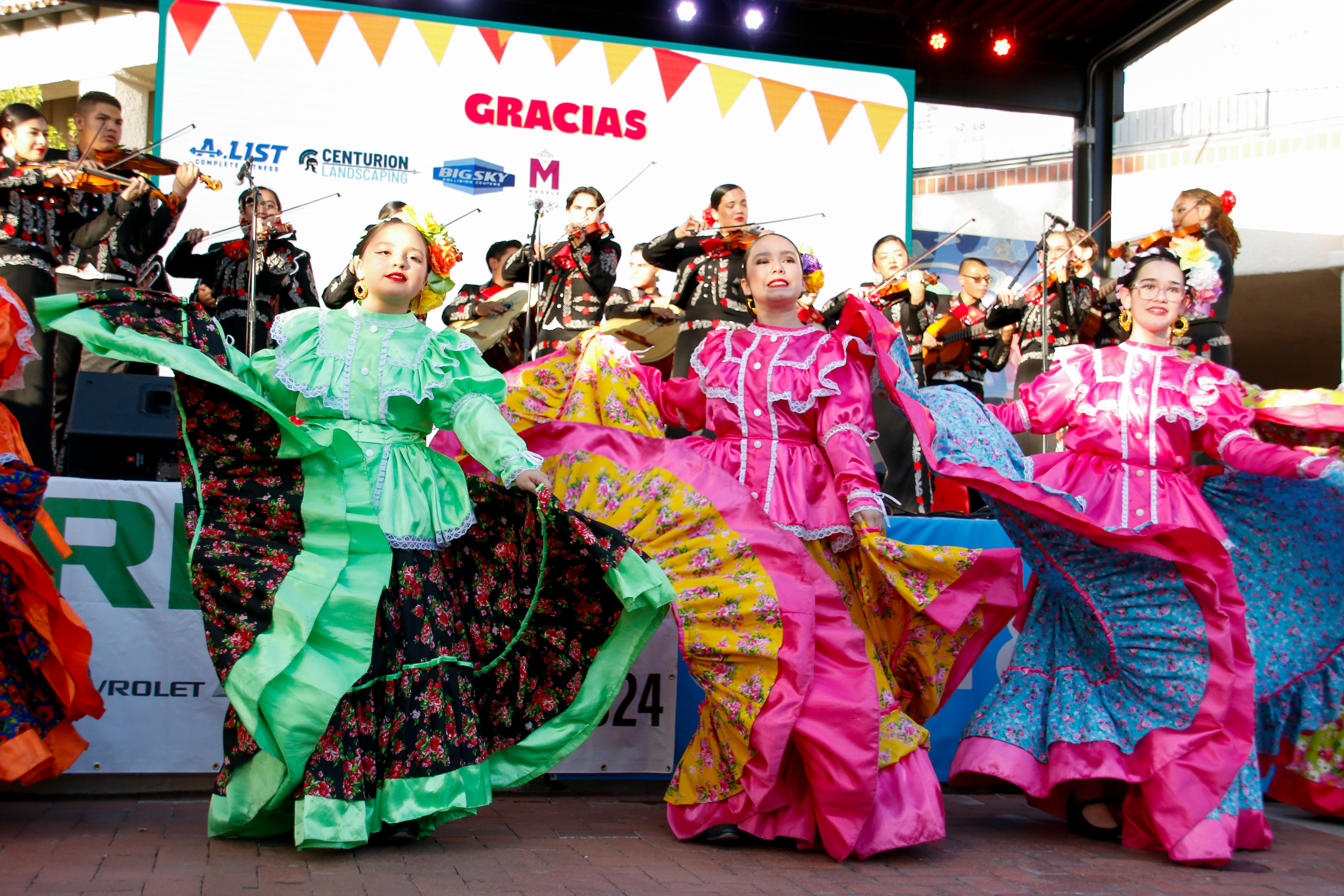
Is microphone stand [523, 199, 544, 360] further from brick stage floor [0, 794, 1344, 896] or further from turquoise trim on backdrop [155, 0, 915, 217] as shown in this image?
brick stage floor [0, 794, 1344, 896]

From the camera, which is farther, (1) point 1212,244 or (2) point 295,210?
(2) point 295,210

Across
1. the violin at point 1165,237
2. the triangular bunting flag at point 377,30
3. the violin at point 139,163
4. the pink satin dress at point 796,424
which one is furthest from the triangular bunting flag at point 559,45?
the pink satin dress at point 796,424

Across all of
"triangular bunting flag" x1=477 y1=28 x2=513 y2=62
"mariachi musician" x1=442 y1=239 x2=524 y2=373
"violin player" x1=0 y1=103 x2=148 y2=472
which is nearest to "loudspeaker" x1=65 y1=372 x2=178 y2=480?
"violin player" x1=0 y1=103 x2=148 y2=472

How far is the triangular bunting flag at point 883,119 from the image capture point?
821 centimetres

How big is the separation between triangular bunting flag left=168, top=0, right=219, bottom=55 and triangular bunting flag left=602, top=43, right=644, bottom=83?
2399 mm

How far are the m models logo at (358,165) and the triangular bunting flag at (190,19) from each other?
0.87 metres

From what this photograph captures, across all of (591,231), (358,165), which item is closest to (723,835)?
(591,231)

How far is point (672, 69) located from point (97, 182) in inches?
147

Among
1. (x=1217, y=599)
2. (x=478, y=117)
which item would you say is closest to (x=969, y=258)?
(x=478, y=117)

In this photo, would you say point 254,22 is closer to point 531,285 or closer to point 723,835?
point 531,285

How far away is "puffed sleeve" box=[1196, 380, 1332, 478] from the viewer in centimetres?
350

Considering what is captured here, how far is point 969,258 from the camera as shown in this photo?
811cm

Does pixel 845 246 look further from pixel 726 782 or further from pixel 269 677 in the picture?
pixel 269 677

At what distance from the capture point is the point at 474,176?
7441mm
